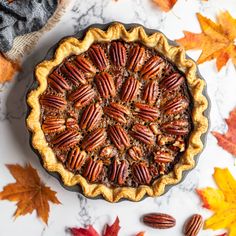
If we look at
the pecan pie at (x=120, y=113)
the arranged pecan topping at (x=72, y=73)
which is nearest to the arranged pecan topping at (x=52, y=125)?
the pecan pie at (x=120, y=113)

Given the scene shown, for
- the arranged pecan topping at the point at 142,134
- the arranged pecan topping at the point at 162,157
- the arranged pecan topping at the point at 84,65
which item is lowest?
the arranged pecan topping at the point at 162,157

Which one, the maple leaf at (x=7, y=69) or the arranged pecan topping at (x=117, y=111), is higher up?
the arranged pecan topping at (x=117, y=111)

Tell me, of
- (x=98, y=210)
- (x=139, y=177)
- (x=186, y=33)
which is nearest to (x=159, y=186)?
(x=139, y=177)

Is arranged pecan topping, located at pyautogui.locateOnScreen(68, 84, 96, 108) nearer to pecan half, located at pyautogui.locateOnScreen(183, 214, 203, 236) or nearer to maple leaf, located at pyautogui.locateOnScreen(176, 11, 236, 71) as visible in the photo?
maple leaf, located at pyautogui.locateOnScreen(176, 11, 236, 71)

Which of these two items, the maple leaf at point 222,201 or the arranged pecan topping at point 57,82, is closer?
the arranged pecan topping at point 57,82

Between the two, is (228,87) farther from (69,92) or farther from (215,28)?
(69,92)

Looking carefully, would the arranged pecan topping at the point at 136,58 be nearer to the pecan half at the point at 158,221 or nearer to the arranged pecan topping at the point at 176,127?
the arranged pecan topping at the point at 176,127
